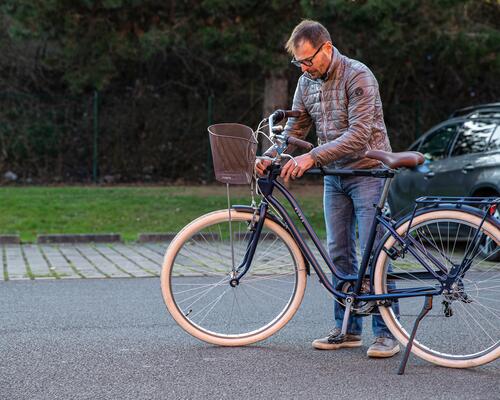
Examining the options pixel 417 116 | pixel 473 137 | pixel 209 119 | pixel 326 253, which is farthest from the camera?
pixel 417 116

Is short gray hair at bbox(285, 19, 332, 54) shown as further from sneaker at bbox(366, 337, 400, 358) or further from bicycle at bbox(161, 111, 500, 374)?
sneaker at bbox(366, 337, 400, 358)

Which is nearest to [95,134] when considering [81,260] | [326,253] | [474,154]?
[81,260]

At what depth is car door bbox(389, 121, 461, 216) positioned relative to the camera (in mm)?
11398

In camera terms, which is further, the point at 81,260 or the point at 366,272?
the point at 81,260

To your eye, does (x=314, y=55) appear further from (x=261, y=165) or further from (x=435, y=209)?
(x=435, y=209)

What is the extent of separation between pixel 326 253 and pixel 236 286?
0.60m

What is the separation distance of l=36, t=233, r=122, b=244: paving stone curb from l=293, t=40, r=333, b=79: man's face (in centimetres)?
703

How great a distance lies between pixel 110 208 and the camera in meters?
15.0

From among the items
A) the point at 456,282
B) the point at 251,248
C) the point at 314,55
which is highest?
the point at 314,55

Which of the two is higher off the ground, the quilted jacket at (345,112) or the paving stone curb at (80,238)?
the quilted jacket at (345,112)

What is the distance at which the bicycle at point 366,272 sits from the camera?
5.08 meters

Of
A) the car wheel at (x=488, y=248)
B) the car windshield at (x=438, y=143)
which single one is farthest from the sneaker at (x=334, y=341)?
the car windshield at (x=438, y=143)

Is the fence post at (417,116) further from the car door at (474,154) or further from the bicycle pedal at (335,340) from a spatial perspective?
the bicycle pedal at (335,340)

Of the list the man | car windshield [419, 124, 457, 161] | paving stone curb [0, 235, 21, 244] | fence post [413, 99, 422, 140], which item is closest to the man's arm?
the man
